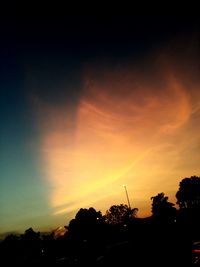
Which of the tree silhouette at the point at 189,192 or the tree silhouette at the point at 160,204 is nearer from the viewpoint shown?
the tree silhouette at the point at 160,204

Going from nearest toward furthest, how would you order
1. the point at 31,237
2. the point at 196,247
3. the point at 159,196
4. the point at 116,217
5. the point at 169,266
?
the point at 169,266 → the point at 196,247 → the point at 159,196 → the point at 31,237 → the point at 116,217

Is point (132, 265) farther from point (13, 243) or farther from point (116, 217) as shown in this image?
point (116, 217)

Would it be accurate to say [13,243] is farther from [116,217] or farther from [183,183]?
[183,183]

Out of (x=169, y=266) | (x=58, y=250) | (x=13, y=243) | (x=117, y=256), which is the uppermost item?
(x=13, y=243)

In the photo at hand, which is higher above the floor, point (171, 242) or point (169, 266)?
point (171, 242)

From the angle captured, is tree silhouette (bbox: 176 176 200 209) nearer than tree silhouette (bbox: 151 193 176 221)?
No

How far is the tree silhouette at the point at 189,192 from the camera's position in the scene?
9119cm

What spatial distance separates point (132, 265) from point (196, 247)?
11.0ft

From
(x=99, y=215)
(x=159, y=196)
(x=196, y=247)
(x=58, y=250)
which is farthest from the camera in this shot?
(x=159, y=196)

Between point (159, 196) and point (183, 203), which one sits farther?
→ point (183, 203)

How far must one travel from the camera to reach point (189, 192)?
91.9m

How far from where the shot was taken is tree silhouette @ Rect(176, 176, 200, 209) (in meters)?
91.2

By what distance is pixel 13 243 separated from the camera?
9238 cm

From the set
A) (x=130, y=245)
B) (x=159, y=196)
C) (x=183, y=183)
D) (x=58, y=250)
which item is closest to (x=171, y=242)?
(x=130, y=245)
